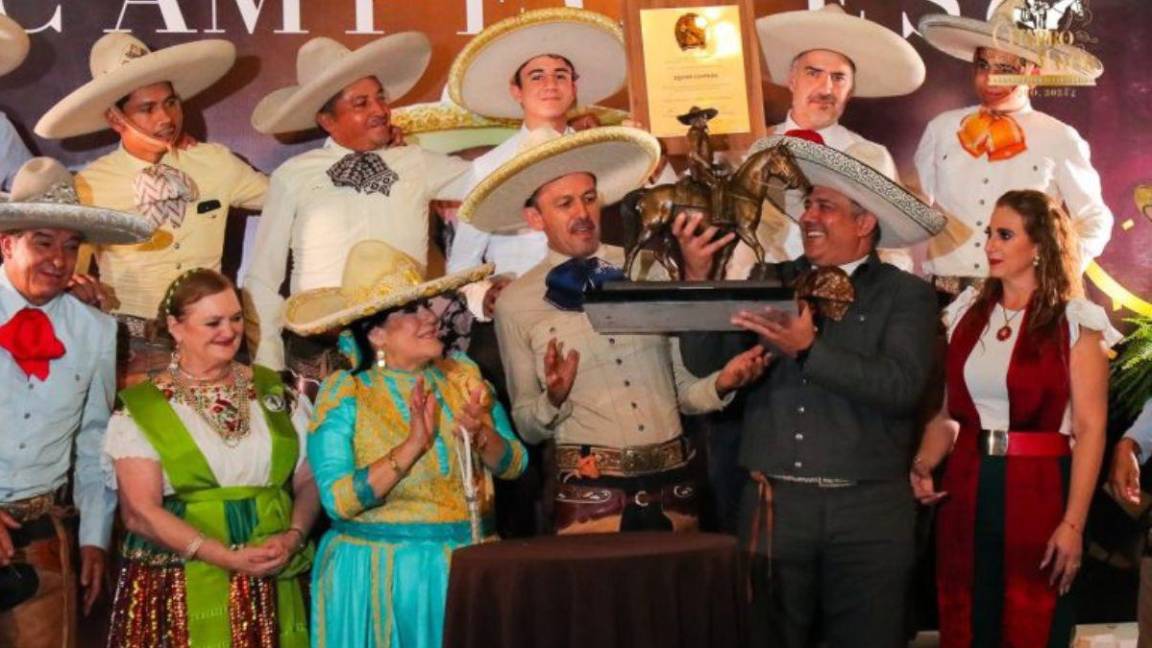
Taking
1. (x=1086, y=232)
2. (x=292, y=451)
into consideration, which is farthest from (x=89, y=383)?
(x=1086, y=232)

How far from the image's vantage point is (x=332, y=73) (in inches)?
246

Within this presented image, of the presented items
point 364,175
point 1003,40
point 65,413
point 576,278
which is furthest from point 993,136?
point 65,413

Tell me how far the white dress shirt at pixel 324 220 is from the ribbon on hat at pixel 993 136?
72.8 inches

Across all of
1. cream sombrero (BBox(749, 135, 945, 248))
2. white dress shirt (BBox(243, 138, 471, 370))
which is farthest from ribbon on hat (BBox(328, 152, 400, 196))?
cream sombrero (BBox(749, 135, 945, 248))

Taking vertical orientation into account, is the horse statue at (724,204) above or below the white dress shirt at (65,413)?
above

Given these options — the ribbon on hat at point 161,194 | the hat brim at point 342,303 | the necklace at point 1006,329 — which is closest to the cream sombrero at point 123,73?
the ribbon on hat at point 161,194

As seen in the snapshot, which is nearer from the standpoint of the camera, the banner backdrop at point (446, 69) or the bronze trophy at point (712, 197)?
the bronze trophy at point (712, 197)

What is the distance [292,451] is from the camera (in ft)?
17.2

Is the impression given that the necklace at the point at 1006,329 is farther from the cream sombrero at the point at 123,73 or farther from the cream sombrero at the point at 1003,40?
the cream sombrero at the point at 123,73

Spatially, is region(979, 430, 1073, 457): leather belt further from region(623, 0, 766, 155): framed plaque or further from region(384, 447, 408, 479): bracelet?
region(384, 447, 408, 479): bracelet

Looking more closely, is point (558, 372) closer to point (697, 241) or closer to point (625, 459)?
point (625, 459)

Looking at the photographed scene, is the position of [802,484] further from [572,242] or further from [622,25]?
[622,25]

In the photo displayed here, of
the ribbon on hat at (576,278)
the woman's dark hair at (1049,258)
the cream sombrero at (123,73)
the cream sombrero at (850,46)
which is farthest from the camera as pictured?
the cream sombrero at (850,46)

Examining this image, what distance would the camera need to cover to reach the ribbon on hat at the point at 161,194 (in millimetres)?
6266
